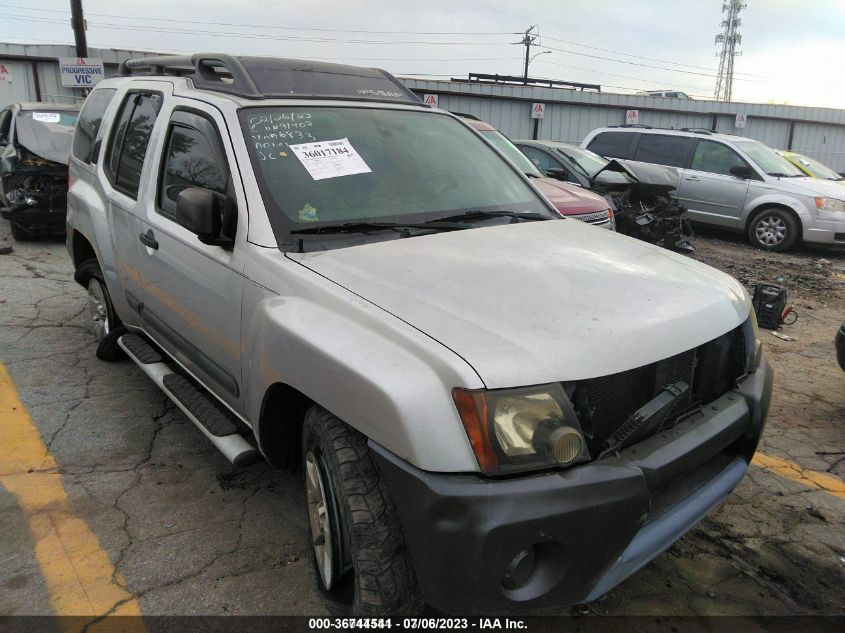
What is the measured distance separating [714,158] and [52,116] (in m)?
10.2

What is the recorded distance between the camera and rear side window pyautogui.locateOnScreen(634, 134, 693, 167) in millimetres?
10898

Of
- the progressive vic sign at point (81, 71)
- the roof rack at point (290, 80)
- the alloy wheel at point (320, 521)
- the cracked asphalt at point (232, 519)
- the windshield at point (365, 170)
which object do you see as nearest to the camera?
the alloy wheel at point (320, 521)

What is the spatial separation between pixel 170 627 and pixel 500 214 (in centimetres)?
222

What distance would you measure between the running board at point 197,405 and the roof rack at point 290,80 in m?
1.47

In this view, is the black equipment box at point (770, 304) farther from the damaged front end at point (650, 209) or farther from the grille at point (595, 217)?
the damaged front end at point (650, 209)

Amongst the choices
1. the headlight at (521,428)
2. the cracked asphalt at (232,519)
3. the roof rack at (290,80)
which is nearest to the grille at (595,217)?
the cracked asphalt at (232,519)

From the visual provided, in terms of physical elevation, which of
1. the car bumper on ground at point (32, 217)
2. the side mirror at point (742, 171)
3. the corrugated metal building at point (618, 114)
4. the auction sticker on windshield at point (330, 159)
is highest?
the corrugated metal building at point (618, 114)

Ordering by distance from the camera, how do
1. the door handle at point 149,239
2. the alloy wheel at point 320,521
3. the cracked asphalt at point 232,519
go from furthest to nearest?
1. the door handle at point 149,239
2. the cracked asphalt at point 232,519
3. the alloy wheel at point 320,521

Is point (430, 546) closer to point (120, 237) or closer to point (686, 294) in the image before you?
point (686, 294)

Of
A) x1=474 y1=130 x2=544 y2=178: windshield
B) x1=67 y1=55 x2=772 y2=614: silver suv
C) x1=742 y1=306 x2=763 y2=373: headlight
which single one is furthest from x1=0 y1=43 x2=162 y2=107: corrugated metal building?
x1=742 y1=306 x2=763 y2=373: headlight

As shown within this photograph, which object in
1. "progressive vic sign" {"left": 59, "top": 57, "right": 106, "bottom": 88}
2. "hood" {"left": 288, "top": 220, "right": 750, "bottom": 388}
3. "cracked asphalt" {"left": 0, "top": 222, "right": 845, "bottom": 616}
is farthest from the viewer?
"progressive vic sign" {"left": 59, "top": 57, "right": 106, "bottom": 88}

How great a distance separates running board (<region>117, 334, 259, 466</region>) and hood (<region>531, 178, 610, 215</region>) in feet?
13.3

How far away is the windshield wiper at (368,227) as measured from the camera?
2598 millimetres

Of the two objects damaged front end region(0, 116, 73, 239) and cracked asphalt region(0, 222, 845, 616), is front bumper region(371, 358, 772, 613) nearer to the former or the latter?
cracked asphalt region(0, 222, 845, 616)
